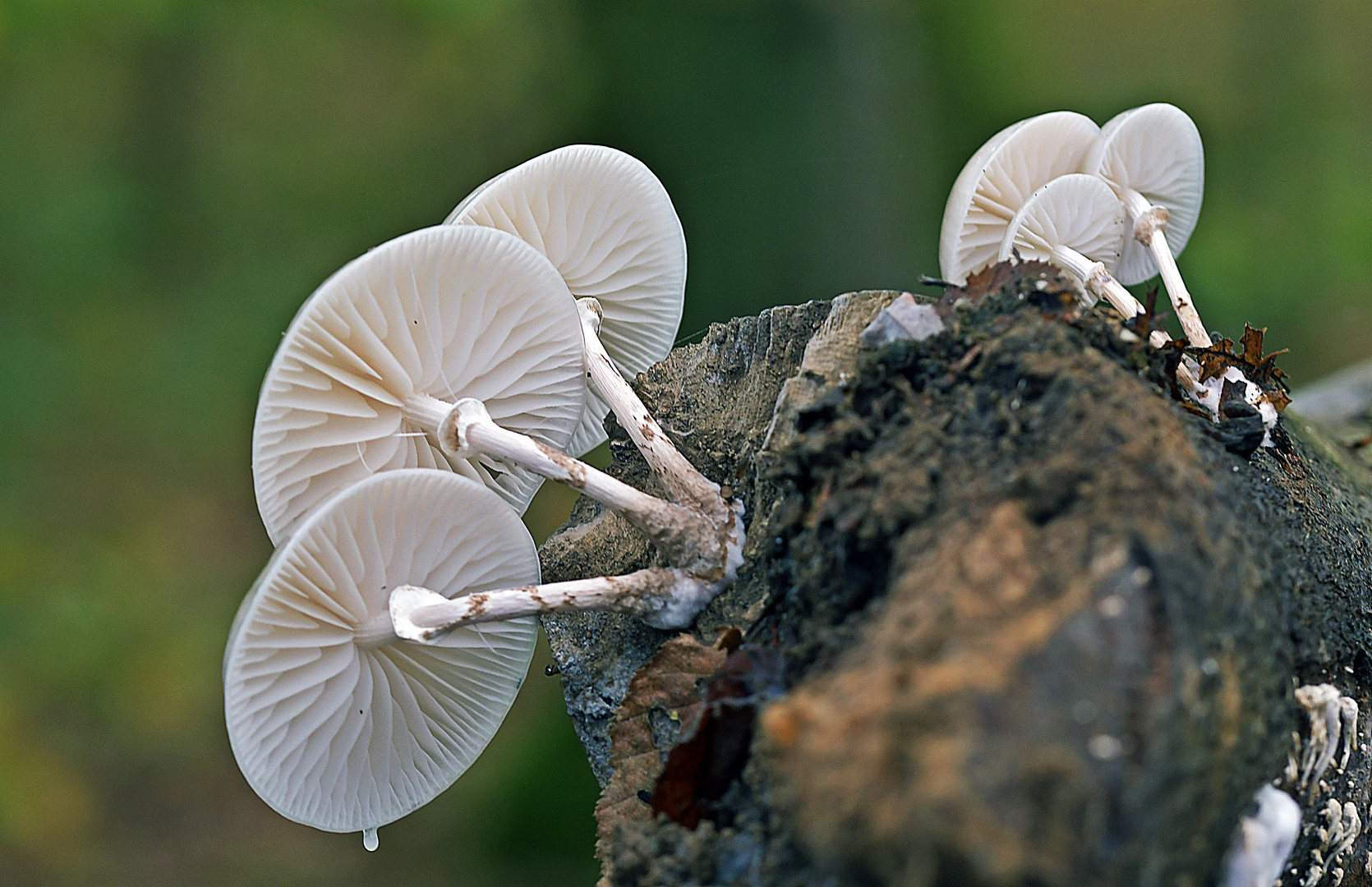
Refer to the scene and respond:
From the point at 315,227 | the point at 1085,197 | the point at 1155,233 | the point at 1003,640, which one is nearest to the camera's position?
the point at 1003,640

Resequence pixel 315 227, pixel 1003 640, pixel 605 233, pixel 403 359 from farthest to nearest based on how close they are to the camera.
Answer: pixel 315 227, pixel 605 233, pixel 403 359, pixel 1003 640

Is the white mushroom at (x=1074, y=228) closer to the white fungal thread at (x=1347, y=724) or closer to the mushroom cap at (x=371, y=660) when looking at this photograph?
the white fungal thread at (x=1347, y=724)

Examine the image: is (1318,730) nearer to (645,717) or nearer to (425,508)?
(645,717)

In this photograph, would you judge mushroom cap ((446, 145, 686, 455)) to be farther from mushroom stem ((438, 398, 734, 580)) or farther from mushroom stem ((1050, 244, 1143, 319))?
mushroom stem ((1050, 244, 1143, 319))

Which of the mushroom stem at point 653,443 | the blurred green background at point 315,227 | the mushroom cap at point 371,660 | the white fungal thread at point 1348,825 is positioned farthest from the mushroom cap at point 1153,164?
the blurred green background at point 315,227

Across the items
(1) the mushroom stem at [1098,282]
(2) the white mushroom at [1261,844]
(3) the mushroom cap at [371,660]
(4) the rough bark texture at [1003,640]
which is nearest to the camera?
(4) the rough bark texture at [1003,640]

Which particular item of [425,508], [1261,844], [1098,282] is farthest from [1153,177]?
[425,508]

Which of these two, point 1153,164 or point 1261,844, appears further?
point 1153,164

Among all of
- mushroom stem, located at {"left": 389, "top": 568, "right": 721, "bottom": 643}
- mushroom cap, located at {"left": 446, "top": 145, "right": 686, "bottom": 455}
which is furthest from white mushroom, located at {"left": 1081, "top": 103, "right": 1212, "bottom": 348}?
mushroom stem, located at {"left": 389, "top": 568, "right": 721, "bottom": 643}
